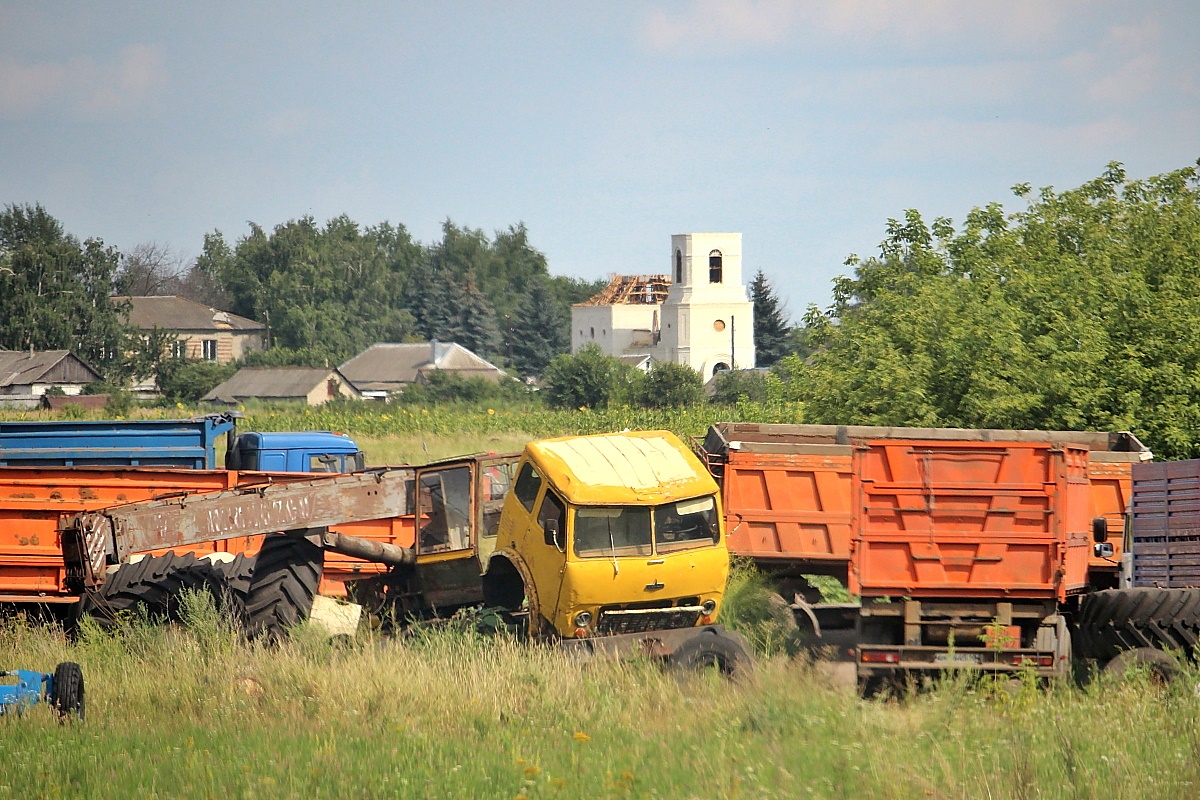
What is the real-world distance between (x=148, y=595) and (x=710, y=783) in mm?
7443

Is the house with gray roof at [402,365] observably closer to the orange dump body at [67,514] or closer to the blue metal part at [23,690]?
the orange dump body at [67,514]

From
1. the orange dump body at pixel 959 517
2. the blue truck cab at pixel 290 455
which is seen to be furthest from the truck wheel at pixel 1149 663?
the blue truck cab at pixel 290 455

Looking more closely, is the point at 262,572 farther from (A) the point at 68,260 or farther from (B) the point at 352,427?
(A) the point at 68,260

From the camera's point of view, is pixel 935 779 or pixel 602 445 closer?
pixel 935 779

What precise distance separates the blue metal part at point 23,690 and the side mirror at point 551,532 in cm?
418

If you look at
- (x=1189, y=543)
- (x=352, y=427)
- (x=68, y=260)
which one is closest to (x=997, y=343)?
(x=1189, y=543)

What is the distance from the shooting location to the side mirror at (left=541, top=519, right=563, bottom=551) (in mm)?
11281

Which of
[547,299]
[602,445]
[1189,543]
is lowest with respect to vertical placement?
[1189,543]

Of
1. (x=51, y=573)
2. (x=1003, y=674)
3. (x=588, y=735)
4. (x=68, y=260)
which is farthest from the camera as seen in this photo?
(x=68, y=260)

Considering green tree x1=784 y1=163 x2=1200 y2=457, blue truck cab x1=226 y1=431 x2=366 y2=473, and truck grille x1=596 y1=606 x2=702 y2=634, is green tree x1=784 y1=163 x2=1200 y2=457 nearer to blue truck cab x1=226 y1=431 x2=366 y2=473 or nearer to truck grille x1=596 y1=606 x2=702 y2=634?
blue truck cab x1=226 y1=431 x2=366 y2=473

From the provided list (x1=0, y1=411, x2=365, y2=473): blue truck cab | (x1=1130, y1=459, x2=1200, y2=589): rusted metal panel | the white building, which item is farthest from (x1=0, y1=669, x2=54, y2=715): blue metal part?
the white building

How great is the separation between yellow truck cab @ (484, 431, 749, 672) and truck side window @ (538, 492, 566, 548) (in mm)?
11

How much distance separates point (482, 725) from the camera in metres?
9.36

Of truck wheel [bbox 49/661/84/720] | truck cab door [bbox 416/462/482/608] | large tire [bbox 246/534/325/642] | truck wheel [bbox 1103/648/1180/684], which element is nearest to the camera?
truck wheel [bbox 49/661/84/720]
